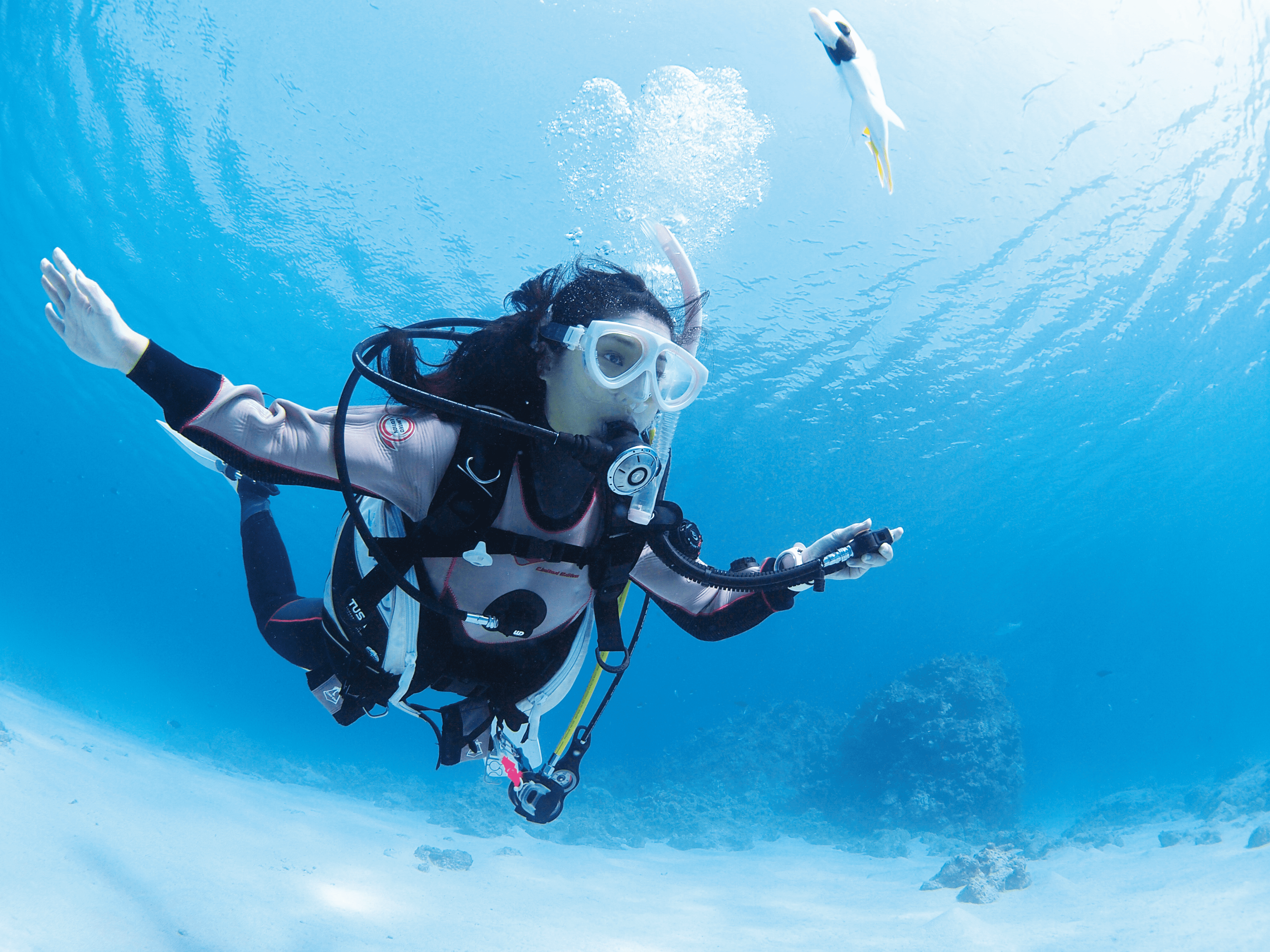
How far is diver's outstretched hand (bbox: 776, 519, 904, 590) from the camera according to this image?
261 centimetres

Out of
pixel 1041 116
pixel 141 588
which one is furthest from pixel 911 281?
pixel 141 588

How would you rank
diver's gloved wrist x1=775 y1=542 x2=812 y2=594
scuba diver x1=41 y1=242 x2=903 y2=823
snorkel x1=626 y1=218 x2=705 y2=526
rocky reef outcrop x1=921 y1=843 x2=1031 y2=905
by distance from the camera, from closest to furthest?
scuba diver x1=41 y1=242 x2=903 y2=823
diver's gloved wrist x1=775 y1=542 x2=812 y2=594
snorkel x1=626 y1=218 x2=705 y2=526
rocky reef outcrop x1=921 y1=843 x2=1031 y2=905

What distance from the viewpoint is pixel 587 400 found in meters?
2.68

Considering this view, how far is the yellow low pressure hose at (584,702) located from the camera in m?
3.26

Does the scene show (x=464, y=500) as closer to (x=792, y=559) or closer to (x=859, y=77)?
(x=792, y=559)

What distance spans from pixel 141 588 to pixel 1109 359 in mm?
82393

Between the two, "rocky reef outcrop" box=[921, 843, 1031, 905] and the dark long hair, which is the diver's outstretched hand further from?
"rocky reef outcrop" box=[921, 843, 1031, 905]

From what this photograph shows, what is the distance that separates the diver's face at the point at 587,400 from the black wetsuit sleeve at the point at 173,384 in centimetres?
126

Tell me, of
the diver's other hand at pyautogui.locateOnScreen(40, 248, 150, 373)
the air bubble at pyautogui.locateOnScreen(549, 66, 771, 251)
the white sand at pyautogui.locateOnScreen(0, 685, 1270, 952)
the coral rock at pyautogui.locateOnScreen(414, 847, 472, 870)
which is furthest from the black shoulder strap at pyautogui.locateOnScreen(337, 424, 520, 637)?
the coral rock at pyautogui.locateOnScreen(414, 847, 472, 870)

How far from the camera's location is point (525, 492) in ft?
8.77

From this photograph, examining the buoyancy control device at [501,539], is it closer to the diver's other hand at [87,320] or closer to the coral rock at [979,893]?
the diver's other hand at [87,320]

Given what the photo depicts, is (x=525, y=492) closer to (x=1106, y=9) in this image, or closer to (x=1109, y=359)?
(x=1106, y=9)

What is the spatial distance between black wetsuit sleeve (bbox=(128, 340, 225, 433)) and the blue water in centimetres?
1186

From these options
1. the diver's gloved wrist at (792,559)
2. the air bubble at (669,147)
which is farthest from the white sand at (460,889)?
the air bubble at (669,147)
